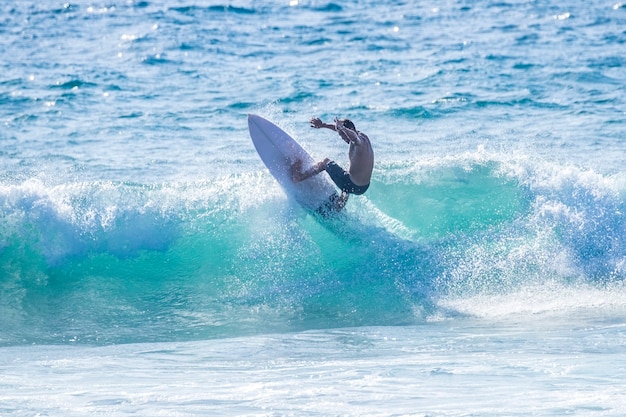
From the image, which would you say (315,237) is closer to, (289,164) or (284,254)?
(284,254)

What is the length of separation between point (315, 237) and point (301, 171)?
81cm

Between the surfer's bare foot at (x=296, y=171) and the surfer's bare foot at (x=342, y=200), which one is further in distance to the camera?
the surfer's bare foot at (x=296, y=171)

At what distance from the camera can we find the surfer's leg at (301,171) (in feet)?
31.0

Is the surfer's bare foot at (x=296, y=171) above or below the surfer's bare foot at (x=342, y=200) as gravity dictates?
above

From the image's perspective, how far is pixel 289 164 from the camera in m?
9.94

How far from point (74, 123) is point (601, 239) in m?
9.09

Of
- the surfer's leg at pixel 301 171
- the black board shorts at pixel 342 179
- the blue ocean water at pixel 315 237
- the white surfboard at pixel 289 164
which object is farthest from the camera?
the white surfboard at pixel 289 164

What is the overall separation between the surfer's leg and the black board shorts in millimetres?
94

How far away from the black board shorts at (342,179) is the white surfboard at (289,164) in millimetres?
420

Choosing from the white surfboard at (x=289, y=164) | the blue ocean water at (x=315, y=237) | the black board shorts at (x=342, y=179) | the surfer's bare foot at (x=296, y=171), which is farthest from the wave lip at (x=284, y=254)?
the black board shorts at (x=342, y=179)

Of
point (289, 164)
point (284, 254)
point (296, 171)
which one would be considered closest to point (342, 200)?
point (296, 171)

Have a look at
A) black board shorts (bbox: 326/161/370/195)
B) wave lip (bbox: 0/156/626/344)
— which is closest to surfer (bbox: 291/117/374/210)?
black board shorts (bbox: 326/161/370/195)

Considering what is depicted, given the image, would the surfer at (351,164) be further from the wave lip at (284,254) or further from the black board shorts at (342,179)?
the wave lip at (284,254)

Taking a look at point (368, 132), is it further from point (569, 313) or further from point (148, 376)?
point (148, 376)
